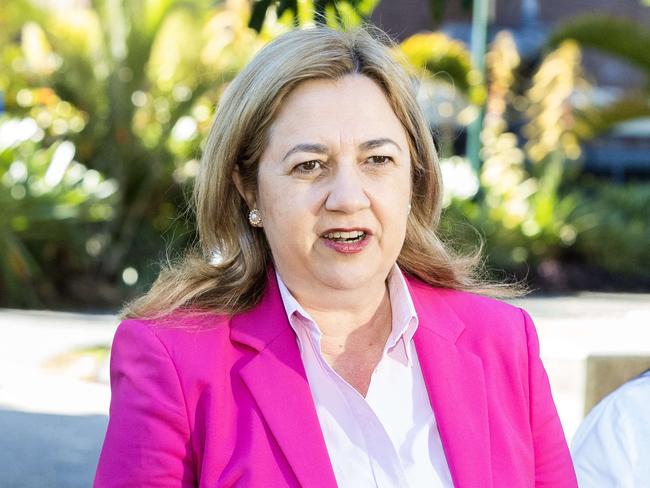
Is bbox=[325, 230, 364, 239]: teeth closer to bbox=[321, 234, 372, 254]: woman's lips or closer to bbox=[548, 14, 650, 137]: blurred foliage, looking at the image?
bbox=[321, 234, 372, 254]: woman's lips

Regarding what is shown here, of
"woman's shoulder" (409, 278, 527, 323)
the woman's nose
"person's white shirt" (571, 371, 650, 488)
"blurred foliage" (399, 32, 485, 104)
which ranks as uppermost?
the woman's nose

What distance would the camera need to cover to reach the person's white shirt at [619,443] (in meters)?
2.56

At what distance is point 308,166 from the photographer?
7.62 ft

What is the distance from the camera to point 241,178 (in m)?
2.49

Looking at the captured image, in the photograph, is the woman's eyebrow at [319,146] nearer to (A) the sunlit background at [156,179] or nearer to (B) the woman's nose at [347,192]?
(B) the woman's nose at [347,192]

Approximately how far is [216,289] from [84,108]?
1039 cm

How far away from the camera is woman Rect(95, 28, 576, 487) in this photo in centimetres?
224

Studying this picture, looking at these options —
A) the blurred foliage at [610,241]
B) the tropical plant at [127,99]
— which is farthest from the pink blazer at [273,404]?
the blurred foliage at [610,241]

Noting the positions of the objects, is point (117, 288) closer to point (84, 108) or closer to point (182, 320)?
point (84, 108)

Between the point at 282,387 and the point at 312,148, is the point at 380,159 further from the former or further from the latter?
the point at 282,387

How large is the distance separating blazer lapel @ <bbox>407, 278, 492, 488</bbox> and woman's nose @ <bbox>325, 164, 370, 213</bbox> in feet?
1.24

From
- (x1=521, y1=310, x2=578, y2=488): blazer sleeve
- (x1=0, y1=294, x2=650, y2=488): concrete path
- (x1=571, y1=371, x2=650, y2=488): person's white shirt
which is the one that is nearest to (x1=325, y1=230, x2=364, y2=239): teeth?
(x1=521, y1=310, x2=578, y2=488): blazer sleeve

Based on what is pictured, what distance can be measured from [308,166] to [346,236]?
159mm

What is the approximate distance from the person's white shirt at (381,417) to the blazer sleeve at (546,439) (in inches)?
8.6
